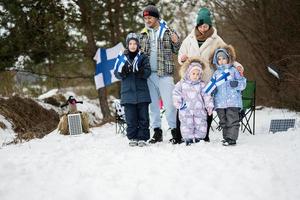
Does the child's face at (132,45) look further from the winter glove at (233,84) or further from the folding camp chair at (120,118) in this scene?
the folding camp chair at (120,118)

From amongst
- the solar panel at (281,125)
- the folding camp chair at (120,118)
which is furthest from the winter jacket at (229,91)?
the folding camp chair at (120,118)

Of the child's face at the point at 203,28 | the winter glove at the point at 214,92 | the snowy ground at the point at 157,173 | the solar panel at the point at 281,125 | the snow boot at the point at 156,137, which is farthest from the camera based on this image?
the solar panel at the point at 281,125

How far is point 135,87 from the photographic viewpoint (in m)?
5.90

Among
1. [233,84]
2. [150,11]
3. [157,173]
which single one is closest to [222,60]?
[233,84]

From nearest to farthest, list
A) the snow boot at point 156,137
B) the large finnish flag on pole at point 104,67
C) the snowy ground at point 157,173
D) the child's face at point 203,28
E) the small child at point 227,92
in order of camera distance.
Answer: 1. the snowy ground at point 157,173
2. the small child at point 227,92
3. the child's face at point 203,28
4. the snow boot at point 156,137
5. the large finnish flag on pole at point 104,67

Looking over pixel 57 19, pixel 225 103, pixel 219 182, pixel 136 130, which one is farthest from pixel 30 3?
pixel 219 182

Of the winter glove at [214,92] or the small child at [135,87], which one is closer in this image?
the winter glove at [214,92]

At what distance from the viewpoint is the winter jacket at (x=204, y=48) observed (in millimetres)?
5988

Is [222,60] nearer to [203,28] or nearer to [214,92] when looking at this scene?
[214,92]

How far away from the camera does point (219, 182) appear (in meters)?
3.83

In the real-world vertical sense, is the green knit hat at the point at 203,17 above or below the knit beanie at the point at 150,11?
below

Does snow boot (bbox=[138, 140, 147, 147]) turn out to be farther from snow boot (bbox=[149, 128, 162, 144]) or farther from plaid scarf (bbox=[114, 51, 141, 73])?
plaid scarf (bbox=[114, 51, 141, 73])

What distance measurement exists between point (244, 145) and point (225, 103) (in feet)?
2.03

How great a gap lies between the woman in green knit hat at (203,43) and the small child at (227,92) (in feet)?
0.83
